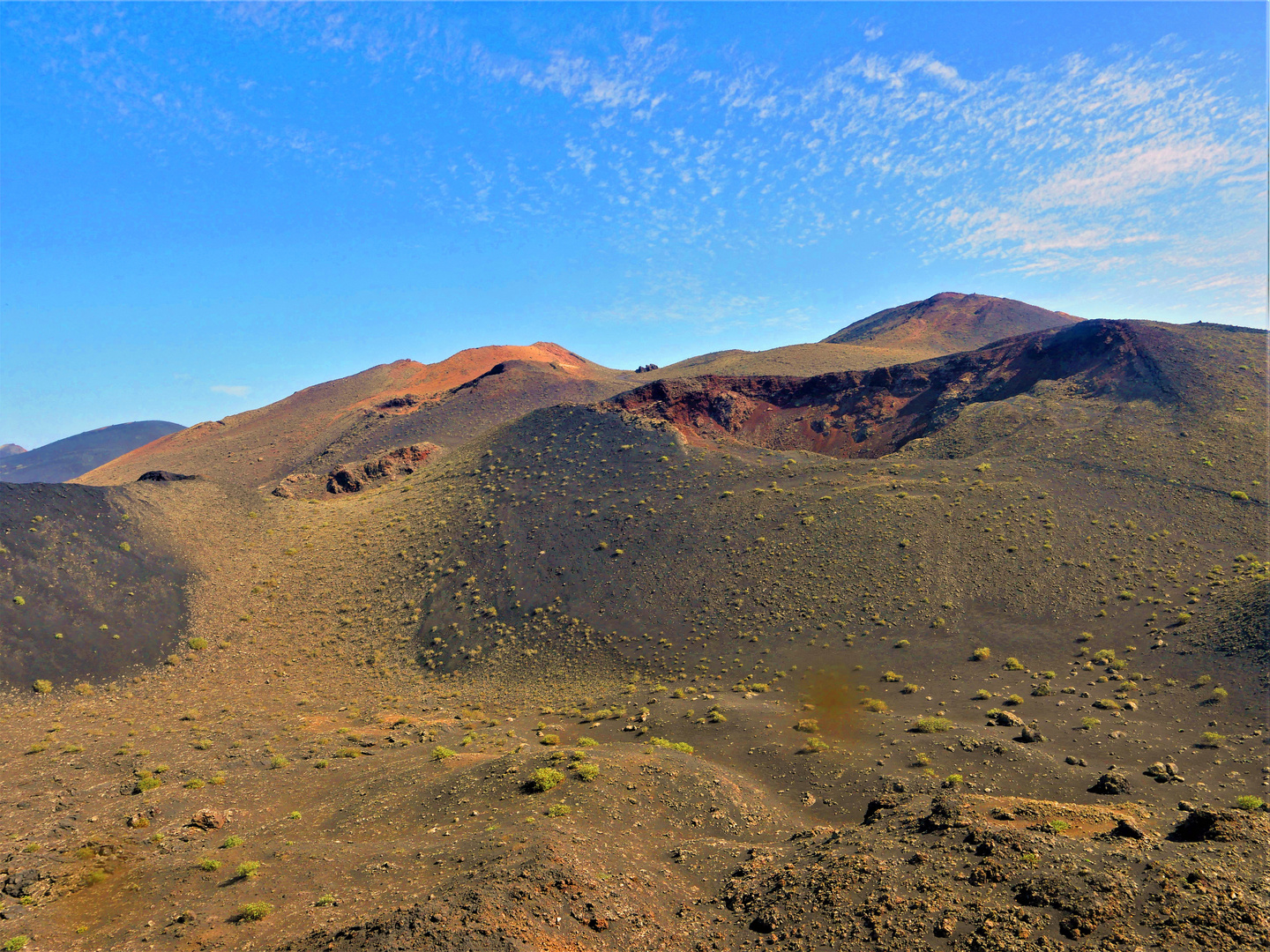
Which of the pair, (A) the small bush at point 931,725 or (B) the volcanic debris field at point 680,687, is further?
(A) the small bush at point 931,725

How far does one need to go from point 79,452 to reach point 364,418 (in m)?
148

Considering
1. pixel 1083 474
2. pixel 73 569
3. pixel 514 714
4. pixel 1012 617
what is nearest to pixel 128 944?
pixel 514 714

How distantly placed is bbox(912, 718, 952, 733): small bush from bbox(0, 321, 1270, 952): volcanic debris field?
0.18 meters

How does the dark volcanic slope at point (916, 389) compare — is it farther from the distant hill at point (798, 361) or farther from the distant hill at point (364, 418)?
the distant hill at point (364, 418)

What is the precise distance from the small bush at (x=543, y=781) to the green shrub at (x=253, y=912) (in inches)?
265

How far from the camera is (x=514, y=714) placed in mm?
24984

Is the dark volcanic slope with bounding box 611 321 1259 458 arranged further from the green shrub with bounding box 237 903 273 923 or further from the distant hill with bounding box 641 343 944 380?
the green shrub with bounding box 237 903 273 923

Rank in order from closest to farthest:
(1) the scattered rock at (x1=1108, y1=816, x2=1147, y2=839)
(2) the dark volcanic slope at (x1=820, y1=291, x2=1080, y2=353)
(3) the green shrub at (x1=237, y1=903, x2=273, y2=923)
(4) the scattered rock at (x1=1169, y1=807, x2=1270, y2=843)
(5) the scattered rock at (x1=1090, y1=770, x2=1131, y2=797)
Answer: (3) the green shrub at (x1=237, y1=903, x2=273, y2=923), (4) the scattered rock at (x1=1169, y1=807, x2=1270, y2=843), (1) the scattered rock at (x1=1108, y1=816, x2=1147, y2=839), (5) the scattered rock at (x1=1090, y1=770, x2=1131, y2=797), (2) the dark volcanic slope at (x1=820, y1=291, x2=1080, y2=353)

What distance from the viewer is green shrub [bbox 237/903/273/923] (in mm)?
10367

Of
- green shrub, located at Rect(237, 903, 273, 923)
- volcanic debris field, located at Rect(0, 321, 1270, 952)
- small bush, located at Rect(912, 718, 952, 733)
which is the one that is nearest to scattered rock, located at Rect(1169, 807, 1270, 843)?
volcanic debris field, located at Rect(0, 321, 1270, 952)

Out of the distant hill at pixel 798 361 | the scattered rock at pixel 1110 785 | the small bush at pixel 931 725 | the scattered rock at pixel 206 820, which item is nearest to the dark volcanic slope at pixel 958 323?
the distant hill at pixel 798 361

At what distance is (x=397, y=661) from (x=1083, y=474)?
4569 centimetres

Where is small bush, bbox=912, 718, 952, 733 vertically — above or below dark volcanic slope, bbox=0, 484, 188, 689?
below

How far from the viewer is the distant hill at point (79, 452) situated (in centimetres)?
14725
